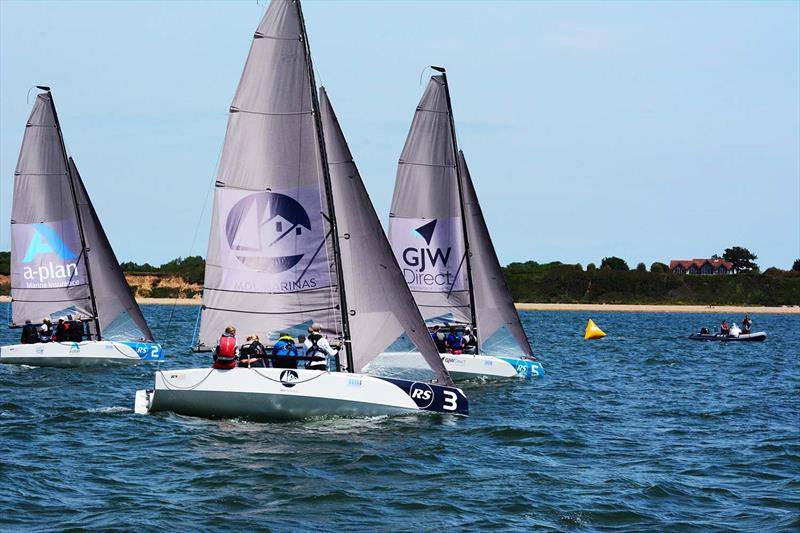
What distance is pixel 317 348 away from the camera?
2397cm

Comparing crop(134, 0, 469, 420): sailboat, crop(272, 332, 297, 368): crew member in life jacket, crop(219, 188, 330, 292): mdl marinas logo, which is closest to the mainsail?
crop(134, 0, 469, 420): sailboat

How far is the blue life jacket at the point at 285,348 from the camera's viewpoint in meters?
23.9

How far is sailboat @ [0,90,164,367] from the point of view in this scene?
38875mm

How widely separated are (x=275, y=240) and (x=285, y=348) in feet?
8.65

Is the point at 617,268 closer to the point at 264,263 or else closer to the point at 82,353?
the point at 82,353

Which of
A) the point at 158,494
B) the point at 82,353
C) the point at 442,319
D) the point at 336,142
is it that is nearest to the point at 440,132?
the point at 442,319

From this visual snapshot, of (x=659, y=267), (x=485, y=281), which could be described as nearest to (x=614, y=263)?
(x=659, y=267)

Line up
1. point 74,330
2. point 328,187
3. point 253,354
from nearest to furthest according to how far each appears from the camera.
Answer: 1. point 253,354
2. point 328,187
3. point 74,330

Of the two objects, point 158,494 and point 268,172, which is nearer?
point 158,494

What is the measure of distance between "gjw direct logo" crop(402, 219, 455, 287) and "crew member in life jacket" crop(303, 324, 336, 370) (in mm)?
11817

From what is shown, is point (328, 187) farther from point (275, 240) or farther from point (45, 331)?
point (45, 331)

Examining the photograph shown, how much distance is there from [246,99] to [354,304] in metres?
5.10

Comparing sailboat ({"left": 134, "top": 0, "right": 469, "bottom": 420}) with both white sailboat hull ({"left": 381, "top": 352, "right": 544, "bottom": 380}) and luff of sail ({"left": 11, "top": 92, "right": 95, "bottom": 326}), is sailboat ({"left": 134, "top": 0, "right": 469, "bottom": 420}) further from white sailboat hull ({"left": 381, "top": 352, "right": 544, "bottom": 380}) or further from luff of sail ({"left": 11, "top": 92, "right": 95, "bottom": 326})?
luff of sail ({"left": 11, "top": 92, "right": 95, "bottom": 326})

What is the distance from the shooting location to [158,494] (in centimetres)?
1719
